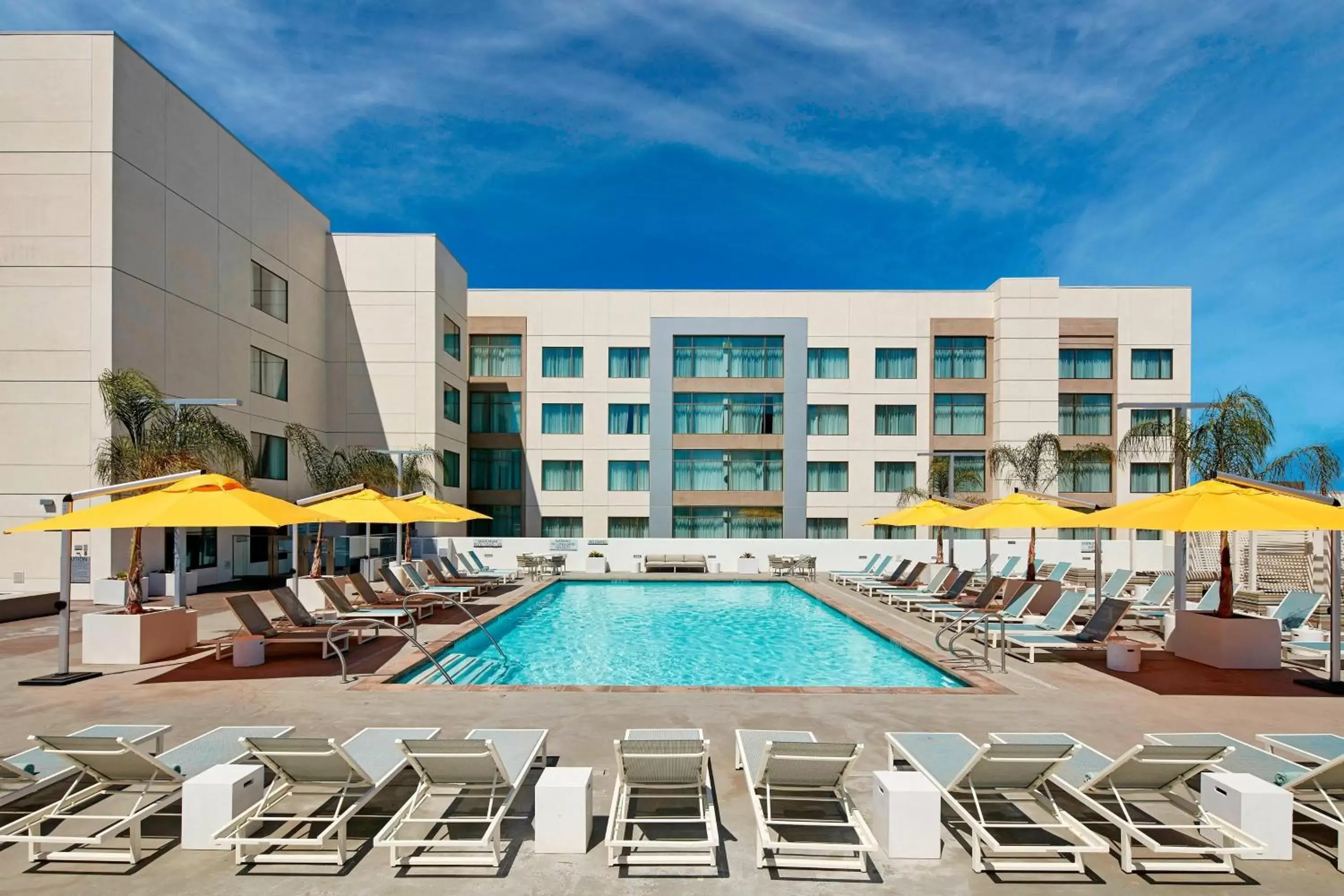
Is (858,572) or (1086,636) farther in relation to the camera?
(858,572)

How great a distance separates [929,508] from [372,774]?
15964 mm

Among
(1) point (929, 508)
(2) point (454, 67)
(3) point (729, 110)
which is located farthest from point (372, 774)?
(3) point (729, 110)

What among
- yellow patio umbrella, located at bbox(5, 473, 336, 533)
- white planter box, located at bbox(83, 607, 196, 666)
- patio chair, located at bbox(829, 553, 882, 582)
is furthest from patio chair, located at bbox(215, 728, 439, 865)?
patio chair, located at bbox(829, 553, 882, 582)

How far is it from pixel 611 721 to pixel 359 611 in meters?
7.45

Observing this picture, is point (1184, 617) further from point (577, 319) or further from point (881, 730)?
point (577, 319)

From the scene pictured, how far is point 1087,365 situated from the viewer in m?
33.4

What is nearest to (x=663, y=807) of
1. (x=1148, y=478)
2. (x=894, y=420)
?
(x=894, y=420)

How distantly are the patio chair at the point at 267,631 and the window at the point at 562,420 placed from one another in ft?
76.3

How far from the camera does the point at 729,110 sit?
2350 centimetres

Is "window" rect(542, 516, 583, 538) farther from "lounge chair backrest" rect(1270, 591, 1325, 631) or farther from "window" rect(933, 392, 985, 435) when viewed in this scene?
"lounge chair backrest" rect(1270, 591, 1325, 631)

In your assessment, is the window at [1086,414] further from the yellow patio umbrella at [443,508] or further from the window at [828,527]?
the yellow patio umbrella at [443,508]

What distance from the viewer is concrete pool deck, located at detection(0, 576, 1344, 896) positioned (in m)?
4.45

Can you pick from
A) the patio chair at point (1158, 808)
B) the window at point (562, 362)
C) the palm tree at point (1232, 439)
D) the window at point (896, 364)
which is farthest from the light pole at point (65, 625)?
the window at point (896, 364)

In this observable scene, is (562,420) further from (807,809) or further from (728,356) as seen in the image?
(807,809)
